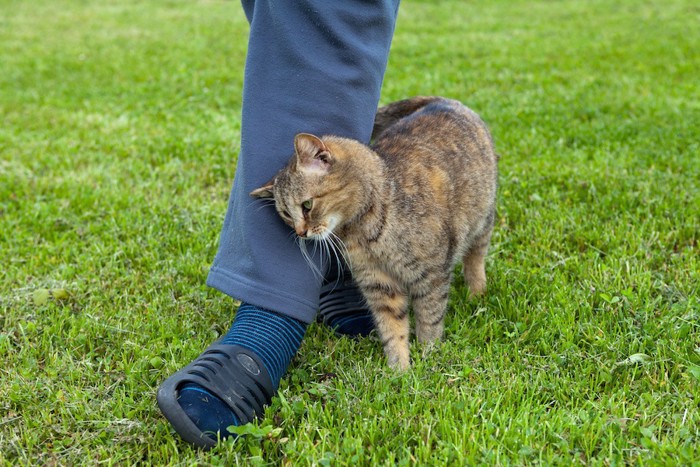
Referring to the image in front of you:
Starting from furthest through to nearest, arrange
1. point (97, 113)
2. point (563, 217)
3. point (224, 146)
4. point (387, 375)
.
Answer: point (97, 113)
point (224, 146)
point (563, 217)
point (387, 375)

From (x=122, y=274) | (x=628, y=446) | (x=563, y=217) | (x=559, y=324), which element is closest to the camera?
(x=628, y=446)

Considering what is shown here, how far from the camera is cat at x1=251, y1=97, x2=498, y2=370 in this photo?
2480 millimetres

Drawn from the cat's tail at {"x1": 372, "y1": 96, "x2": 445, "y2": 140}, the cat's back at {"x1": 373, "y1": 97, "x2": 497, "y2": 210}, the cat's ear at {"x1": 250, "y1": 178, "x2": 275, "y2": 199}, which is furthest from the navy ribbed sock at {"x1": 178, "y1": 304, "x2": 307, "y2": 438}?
the cat's tail at {"x1": 372, "y1": 96, "x2": 445, "y2": 140}

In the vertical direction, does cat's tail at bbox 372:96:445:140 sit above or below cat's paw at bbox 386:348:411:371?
above

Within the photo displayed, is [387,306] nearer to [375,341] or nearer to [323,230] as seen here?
[375,341]

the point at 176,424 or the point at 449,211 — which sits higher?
the point at 449,211

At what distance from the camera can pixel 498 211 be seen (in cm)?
381

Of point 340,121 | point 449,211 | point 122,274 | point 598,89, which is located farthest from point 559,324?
point 598,89

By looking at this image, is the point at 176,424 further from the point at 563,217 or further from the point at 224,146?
the point at 224,146

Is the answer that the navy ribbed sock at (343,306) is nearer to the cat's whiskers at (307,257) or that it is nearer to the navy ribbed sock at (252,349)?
the cat's whiskers at (307,257)

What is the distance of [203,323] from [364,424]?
1.02 meters

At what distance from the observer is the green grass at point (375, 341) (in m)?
2.06

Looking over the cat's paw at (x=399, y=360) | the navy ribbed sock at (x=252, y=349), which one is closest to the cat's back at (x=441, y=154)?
the cat's paw at (x=399, y=360)

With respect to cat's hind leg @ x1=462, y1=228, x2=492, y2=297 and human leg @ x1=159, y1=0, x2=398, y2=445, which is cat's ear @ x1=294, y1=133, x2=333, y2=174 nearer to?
human leg @ x1=159, y1=0, x2=398, y2=445
